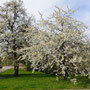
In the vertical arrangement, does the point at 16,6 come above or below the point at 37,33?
above

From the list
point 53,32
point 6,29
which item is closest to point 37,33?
point 53,32

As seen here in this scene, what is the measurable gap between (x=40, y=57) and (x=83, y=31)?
422 centimetres

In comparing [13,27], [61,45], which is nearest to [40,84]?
[61,45]

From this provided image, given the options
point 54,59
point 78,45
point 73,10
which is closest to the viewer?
point 54,59

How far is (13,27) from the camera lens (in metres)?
20.5

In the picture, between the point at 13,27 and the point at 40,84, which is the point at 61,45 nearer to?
the point at 40,84

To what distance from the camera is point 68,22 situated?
14.3m

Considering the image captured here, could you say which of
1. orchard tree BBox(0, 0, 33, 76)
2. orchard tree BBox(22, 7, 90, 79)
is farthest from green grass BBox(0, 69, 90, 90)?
orchard tree BBox(0, 0, 33, 76)

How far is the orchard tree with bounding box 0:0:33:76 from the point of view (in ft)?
64.0

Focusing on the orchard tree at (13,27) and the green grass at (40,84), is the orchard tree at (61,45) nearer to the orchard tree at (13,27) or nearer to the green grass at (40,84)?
the green grass at (40,84)

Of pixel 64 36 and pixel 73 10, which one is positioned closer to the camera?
pixel 64 36

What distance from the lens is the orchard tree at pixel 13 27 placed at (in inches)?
768

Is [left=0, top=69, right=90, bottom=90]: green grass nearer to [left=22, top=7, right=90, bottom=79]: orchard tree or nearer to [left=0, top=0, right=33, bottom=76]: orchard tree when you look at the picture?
[left=22, top=7, right=90, bottom=79]: orchard tree

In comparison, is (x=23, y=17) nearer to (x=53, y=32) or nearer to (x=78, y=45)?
(x=53, y=32)
